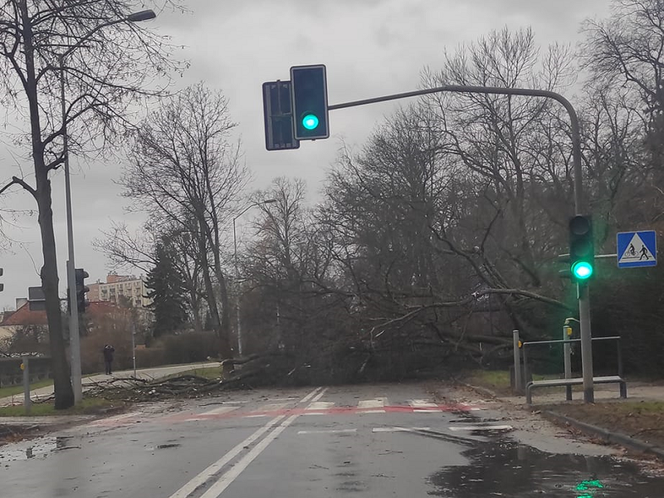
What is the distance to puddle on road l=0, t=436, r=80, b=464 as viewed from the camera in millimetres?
13391

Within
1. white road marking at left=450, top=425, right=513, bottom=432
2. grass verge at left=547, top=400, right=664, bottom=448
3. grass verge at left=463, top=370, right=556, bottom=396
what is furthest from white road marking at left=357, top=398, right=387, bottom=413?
grass verge at left=547, top=400, right=664, bottom=448

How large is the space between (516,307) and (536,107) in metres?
13.0

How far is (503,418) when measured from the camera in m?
15.8

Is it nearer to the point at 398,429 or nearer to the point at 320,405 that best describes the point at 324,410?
the point at 320,405

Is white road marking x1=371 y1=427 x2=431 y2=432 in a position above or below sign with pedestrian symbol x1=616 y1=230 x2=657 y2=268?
below

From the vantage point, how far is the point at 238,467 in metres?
10.6

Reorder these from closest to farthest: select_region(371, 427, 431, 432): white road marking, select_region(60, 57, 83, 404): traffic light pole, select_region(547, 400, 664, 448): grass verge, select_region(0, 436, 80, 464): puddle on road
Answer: select_region(547, 400, 664, 448): grass verge < select_region(0, 436, 80, 464): puddle on road < select_region(371, 427, 431, 432): white road marking < select_region(60, 57, 83, 404): traffic light pole

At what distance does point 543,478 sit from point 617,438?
112 inches

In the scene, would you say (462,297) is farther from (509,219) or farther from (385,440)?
(385,440)

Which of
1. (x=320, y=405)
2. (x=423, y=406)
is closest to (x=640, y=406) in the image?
(x=423, y=406)

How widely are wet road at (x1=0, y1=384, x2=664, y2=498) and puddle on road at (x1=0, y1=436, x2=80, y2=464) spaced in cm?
3

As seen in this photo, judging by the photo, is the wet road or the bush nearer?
the wet road

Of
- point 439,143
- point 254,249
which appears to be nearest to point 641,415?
point 439,143

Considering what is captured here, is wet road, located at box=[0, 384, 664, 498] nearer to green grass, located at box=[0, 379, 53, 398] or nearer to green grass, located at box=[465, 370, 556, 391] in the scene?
green grass, located at box=[465, 370, 556, 391]
